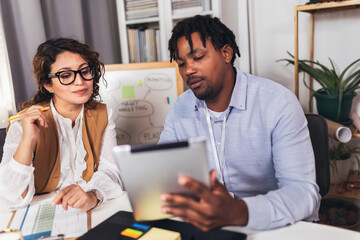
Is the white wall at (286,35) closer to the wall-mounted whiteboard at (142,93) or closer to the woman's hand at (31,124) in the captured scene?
the wall-mounted whiteboard at (142,93)

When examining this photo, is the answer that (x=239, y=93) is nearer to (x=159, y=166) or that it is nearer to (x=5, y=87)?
(x=159, y=166)

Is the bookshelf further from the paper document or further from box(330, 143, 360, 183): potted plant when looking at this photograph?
the paper document

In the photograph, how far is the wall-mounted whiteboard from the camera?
207 cm

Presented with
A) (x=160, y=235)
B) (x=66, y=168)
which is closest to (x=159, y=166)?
(x=160, y=235)

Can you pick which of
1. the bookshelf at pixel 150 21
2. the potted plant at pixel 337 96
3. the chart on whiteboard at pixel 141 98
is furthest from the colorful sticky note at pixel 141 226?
the bookshelf at pixel 150 21

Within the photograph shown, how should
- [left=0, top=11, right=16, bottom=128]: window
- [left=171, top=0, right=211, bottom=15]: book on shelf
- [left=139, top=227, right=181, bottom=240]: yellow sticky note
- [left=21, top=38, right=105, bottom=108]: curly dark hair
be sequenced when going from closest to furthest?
[left=139, top=227, right=181, bottom=240]: yellow sticky note
[left=21, top=38, right=105, bottom=108]: curly dark hair
[left=0, top=11, right=16, bottom=128]: window
[left=171, top=0, right=211, bottom=15]: book on shelf

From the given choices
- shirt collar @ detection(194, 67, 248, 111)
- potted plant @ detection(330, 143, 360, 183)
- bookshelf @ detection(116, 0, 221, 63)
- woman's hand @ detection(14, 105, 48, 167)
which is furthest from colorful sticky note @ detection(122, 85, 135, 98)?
potted plant @ detection(330, 143, 360, 183)

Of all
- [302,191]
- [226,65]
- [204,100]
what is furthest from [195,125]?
[302,191]

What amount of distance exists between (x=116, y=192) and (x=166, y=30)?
1444 millimetres

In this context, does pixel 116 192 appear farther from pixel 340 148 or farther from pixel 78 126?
pixel 340 148

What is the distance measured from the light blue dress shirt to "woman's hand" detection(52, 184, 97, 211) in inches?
18.0

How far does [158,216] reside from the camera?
A: 72 centimetres

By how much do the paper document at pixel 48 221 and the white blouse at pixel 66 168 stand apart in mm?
81

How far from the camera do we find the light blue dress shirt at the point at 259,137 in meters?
1.04
